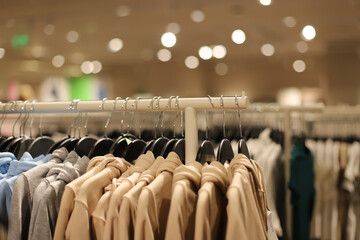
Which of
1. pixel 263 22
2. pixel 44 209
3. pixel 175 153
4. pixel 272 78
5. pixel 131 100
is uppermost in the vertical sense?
pixel 263 22

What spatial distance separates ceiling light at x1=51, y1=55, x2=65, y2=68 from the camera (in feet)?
26.1

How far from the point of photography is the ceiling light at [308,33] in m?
5.85

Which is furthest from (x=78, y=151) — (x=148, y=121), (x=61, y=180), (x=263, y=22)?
(x=263, y=22)

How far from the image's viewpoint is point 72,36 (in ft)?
20.7

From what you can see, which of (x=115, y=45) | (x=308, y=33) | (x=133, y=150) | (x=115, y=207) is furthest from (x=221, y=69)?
(x=115, y=207)

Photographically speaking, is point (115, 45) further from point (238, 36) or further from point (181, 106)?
point (181, 106)

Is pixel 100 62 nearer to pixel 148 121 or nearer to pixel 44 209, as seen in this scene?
pixel 148 121

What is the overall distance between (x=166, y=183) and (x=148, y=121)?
2.62 m

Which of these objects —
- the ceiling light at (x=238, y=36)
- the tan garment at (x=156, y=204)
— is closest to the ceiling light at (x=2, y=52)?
the ceiling light at (x=238, y=36)

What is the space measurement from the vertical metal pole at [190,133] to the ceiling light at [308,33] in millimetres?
5210

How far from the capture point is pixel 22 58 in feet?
25.7

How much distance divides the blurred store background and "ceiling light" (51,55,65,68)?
4 centimetres

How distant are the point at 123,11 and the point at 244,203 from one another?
14.7 ft

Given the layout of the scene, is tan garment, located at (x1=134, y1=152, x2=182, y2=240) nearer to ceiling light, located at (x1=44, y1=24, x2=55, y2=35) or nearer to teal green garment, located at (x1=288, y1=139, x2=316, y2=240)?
teal green garment, located at (x1=288, y1=139, x2=316, y2=240)
